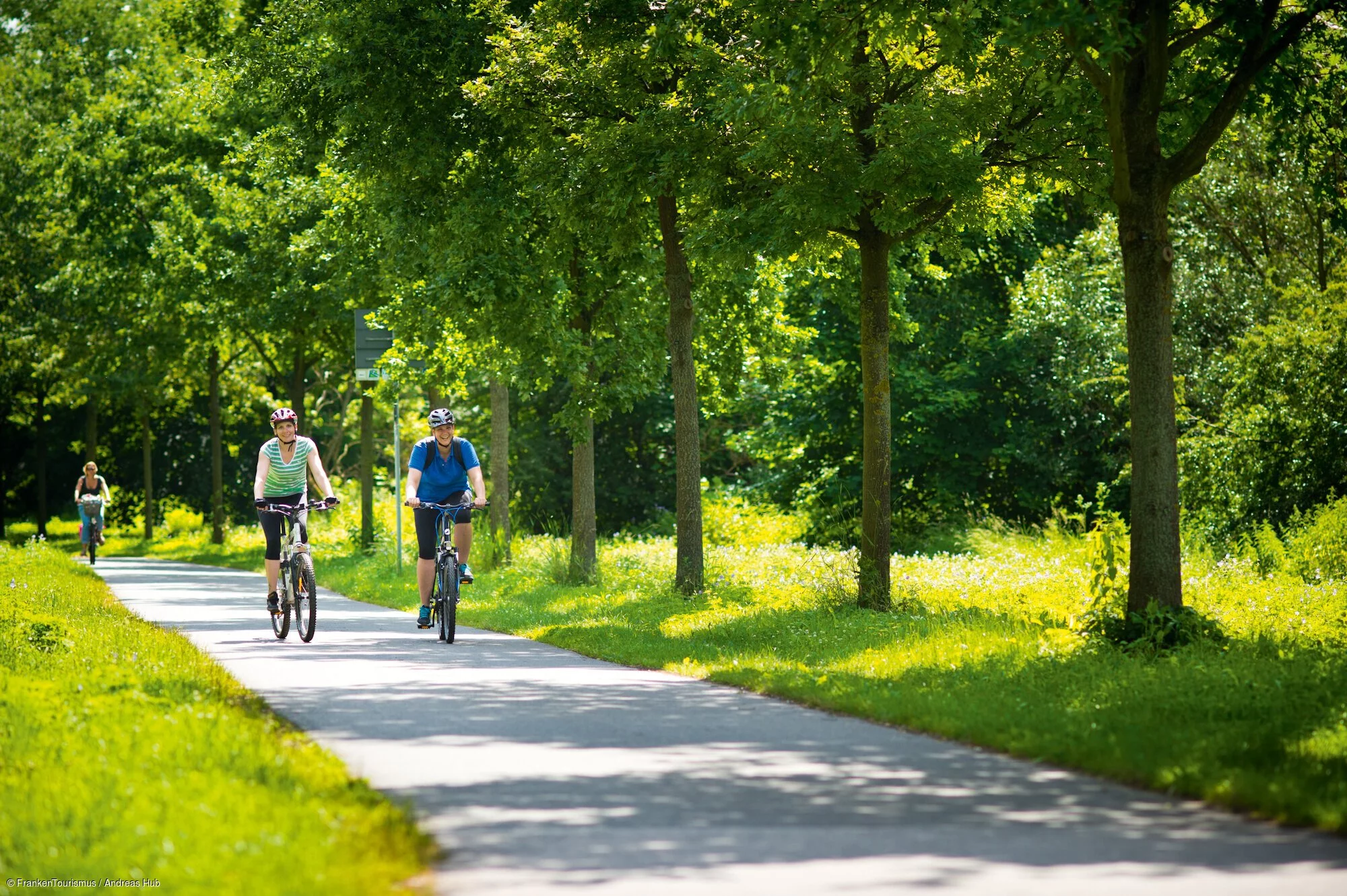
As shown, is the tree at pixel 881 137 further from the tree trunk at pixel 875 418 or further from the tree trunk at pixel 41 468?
the tree trunk at pixel 41 468

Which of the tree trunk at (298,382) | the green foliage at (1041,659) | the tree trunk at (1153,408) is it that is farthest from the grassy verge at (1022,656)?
the tree trunk at (298,382)

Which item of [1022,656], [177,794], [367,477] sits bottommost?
[1022,656]

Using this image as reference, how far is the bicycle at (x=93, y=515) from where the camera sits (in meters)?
30.9

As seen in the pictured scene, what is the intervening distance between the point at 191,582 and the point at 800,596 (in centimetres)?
1235

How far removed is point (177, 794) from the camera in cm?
643

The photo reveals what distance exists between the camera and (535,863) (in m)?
5.64

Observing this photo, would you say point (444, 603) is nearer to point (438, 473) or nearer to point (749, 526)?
point (438, 473)

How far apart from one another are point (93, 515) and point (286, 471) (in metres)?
17.7

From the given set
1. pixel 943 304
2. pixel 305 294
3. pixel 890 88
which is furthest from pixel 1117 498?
pixel 890 88

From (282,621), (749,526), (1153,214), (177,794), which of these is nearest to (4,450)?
(749,526)

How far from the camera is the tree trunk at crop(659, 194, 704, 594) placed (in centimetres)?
1886

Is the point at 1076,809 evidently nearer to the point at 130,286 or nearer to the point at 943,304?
the point at 943,304

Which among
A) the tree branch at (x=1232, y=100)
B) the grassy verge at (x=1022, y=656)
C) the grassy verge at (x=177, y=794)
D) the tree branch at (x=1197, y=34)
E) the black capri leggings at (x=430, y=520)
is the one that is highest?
the tree branch at (x=1197, y=34)

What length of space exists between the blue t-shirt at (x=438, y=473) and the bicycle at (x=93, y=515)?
18276 millimetres
